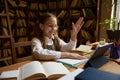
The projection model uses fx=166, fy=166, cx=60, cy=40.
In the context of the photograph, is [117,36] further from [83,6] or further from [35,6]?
[35,6]

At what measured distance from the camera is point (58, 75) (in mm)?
917

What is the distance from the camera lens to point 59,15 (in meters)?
3.60

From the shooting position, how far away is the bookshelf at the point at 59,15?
11.0 ft

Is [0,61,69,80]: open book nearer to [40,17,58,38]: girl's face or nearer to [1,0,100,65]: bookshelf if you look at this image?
[40,17,58,38]: girl's face

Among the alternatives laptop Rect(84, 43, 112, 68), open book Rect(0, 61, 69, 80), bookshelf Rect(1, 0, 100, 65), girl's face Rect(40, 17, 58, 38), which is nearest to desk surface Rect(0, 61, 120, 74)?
laptop Rect(84, 43, 112, 68)

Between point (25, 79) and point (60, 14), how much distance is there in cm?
283

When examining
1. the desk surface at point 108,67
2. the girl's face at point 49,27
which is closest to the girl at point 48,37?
the girl's face at point 49,27

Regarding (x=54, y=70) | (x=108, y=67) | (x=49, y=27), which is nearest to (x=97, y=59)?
(x=108, y=67)

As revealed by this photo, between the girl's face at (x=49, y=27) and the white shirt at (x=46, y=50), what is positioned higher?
the girl's face at (x=49, y=27)

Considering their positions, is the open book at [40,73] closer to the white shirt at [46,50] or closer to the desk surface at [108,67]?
the desk surface at [108,67]

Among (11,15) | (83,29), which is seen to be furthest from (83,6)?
(11,15)

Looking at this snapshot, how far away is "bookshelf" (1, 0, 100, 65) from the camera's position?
3.37 m

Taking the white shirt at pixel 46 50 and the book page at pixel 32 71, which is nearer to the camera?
the book page at pixel 32 71

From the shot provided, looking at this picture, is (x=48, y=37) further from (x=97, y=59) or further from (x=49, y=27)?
(x=97, y=59)
